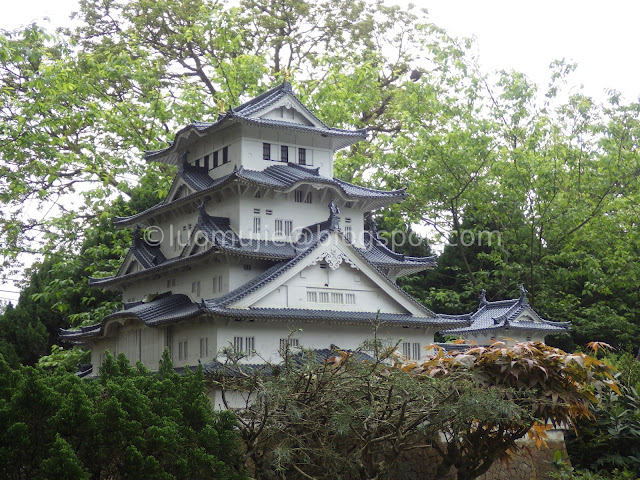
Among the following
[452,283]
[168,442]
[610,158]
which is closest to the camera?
[168,442]

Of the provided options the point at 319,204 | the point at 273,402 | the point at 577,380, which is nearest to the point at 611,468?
the point at 577,380

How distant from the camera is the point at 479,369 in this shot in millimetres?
18375

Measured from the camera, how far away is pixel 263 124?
29031mm

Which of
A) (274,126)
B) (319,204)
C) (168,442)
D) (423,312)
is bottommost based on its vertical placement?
(168,442)

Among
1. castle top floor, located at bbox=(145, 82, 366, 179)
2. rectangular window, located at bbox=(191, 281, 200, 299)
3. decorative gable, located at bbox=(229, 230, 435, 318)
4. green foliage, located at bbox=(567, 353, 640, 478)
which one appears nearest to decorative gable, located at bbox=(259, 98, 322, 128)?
castle top floor, located at bbox=(145, 82, 366, 179)

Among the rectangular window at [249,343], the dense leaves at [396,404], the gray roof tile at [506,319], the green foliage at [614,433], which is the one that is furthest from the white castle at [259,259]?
the green foliage at [614,433]

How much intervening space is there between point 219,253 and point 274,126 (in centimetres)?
567

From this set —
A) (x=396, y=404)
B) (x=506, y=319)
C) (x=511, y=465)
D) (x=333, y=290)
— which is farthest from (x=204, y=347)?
(x=506, y=319)

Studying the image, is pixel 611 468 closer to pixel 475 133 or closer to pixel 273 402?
pixel 273 402

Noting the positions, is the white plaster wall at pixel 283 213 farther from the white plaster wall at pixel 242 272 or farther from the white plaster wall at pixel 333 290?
the white plaster wall at pixel 333 290

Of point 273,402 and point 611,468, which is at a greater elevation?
point 273,402

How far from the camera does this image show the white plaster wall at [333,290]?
2641cm

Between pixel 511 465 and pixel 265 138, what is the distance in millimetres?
14279

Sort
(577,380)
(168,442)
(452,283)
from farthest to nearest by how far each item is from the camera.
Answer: (452,283) → (577,380) → (168,442)
